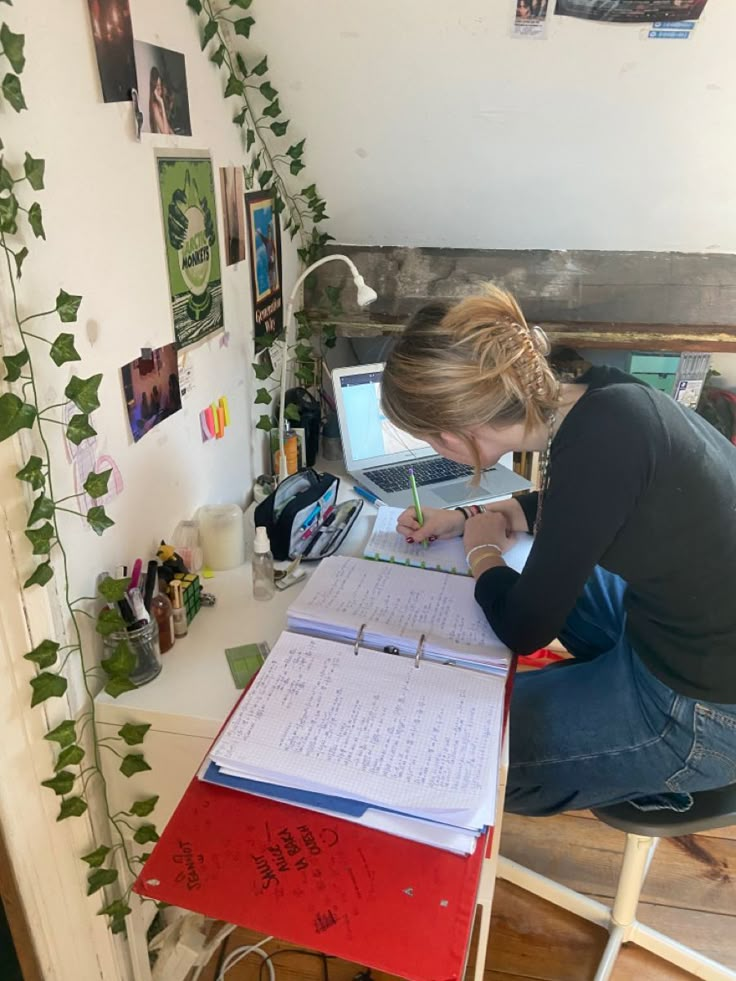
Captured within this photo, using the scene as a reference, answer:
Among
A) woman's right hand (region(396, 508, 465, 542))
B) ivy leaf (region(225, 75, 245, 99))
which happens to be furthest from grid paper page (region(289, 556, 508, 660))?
ivy leaf (region(225, 75, 245, 99))

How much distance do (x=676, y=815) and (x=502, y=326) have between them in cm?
78

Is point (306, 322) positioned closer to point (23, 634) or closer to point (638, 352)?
point (638, 352)

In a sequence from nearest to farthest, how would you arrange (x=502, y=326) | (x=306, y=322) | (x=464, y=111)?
(x=502, y=326)
(x=464, y=111)
(x=306, y=322)

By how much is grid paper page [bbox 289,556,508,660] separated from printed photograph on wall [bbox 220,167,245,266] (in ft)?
2.06

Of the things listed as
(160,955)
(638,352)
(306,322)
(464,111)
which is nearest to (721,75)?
(464,111)

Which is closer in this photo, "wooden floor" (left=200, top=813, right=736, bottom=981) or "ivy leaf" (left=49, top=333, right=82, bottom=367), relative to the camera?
"ivy leaf" (left=49, top=333, right=82, bottom=367)

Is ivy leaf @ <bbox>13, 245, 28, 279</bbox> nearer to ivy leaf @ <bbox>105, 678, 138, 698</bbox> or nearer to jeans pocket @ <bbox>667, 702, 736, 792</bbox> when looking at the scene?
ivy leaf @ <bbox>105, 678, 138, 698</bbox>

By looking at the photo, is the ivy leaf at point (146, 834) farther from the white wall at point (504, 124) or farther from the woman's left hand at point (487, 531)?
the white wall at point (504, 124)

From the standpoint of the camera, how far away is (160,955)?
131 cm

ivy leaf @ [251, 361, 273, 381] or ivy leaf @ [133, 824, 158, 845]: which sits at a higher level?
ivy leaf @ [251, 361, 273, 381]

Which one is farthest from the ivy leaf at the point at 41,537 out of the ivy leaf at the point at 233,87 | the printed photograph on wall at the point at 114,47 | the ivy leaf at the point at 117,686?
the ivy leaf at the point at 233,87

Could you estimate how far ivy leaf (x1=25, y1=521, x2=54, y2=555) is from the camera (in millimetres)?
820

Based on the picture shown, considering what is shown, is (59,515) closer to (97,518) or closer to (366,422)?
(97,518)

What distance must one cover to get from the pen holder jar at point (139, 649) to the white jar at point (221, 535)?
0.29m
